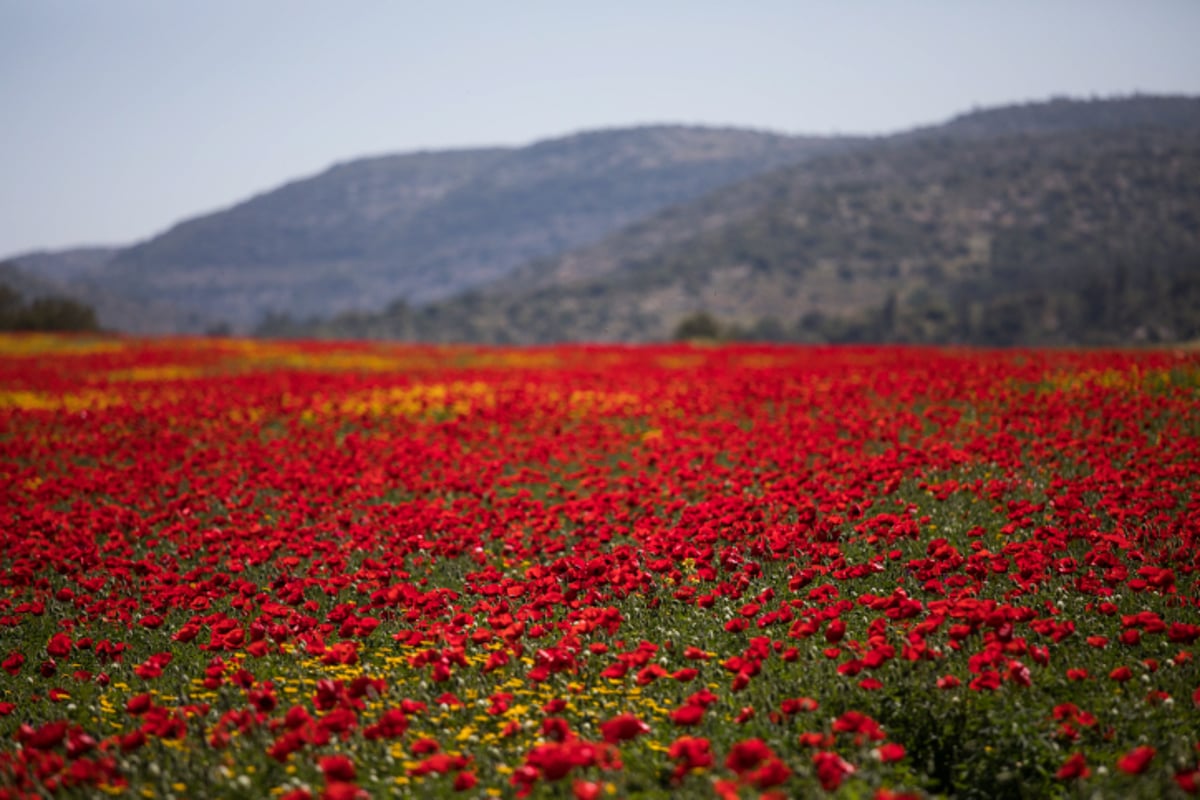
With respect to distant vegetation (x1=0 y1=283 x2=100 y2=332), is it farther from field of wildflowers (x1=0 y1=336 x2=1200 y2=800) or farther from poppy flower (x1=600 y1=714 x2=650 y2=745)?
poppy flower (x1=600 y1=714 x2=650 y2=745)

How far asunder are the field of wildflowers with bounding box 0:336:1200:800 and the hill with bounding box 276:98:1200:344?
53700 millimetres

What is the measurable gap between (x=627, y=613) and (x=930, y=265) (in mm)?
106726

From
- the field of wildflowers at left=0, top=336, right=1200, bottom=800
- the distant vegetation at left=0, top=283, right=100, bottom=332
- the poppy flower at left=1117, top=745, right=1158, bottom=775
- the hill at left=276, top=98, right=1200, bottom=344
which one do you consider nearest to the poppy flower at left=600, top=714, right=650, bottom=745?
the field of wildflowers at left=0, top=336, right=1200, bottom=800

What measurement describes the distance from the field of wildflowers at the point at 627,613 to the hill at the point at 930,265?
53700mm

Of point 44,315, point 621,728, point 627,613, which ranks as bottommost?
point 627,613

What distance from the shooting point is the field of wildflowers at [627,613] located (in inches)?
177

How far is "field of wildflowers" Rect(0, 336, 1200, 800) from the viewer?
4.50m

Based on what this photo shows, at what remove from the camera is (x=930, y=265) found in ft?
347

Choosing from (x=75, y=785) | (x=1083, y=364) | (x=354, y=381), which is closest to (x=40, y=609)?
→ (x=75, y=785)

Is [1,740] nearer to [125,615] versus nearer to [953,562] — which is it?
[125,615]

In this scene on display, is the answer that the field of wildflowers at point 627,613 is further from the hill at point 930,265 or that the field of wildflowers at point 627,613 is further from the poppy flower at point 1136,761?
the hill at point 930,265

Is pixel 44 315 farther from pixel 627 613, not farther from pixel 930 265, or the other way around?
pixel 930 265

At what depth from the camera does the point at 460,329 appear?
101m

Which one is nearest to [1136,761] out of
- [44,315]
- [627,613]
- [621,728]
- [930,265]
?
[621,728]
